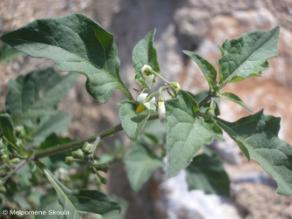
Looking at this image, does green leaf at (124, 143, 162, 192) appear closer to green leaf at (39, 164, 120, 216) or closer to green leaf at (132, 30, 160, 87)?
green leaf at (39, 164, 120, 216)

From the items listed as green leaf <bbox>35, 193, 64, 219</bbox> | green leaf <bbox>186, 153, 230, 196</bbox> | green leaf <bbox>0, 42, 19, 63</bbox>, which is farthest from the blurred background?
green leaf <bbox>35, 193, 64, 219</bbox>

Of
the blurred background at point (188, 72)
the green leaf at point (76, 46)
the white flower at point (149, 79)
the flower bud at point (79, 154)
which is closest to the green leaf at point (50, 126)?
the blurred background at point (188, 72)

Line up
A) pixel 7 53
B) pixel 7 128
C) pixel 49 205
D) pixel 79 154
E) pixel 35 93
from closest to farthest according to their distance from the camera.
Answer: pixel 79 154
pixel 7 128
pixel 49 205
pixel 35 93
pixel 7 53

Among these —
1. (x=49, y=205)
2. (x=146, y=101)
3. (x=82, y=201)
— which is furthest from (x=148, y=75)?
(x=49, y=205)

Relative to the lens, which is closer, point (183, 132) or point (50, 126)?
point (183, 132)

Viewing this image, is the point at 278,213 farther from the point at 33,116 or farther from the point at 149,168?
the point at 33,116

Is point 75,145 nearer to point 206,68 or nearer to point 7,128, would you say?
point 7,128

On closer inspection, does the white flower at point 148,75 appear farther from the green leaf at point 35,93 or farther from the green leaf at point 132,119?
the green leaf at point 35,93
